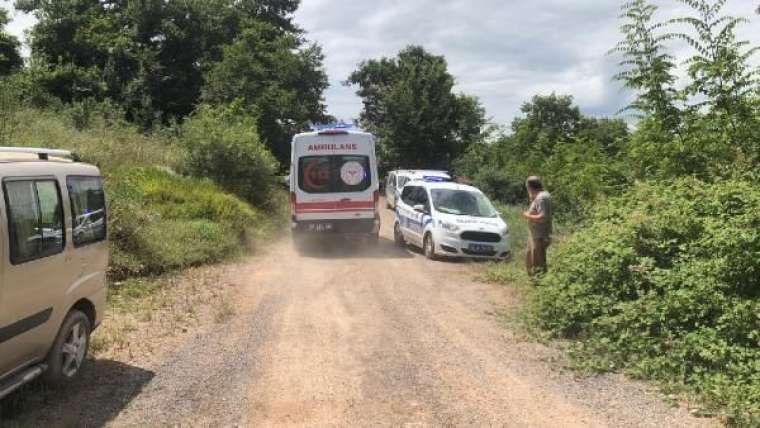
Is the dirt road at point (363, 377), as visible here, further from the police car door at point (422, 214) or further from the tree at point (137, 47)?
the tree at point (137, 47)

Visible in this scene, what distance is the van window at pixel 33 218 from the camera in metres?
4.40

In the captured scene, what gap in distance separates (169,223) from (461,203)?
638 cm

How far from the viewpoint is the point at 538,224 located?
10.1 metres

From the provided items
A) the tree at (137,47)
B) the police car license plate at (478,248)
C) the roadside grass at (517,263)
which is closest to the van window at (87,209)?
the roadside grass at (517,263)

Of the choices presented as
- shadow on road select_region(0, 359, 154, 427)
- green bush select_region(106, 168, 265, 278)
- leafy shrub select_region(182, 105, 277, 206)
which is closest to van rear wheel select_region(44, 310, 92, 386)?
shadow on road select_region(0, 359, 154, 427)

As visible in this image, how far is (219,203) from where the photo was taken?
49.1 ft

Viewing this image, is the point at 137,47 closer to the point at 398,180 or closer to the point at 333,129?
the point at 398,180

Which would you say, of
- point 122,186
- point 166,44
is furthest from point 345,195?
point 166,44

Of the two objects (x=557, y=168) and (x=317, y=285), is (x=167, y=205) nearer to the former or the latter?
(x=317, y=285)

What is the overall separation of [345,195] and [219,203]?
9.82 ft

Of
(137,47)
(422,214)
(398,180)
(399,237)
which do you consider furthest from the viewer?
(137,47)

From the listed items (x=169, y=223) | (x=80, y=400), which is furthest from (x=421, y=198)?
(x=80, y=400)

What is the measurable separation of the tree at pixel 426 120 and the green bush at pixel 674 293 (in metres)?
34.7

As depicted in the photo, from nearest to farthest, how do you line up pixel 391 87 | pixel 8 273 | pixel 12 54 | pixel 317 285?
pixel 8 273 → pixel 317 285 → pixel 12 54 → pixel 391 87
